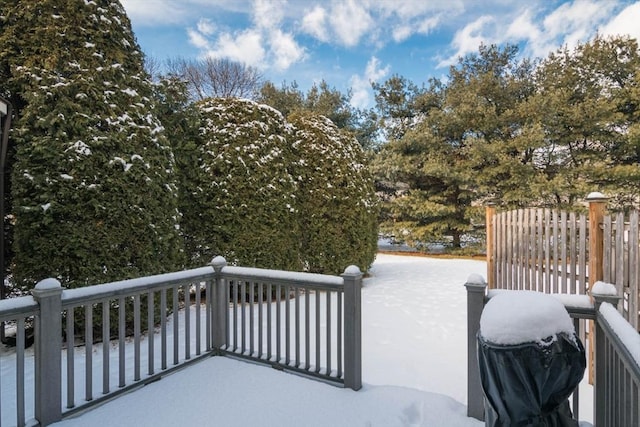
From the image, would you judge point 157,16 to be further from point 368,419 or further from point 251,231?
point 368,419

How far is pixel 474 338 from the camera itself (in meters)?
2.28

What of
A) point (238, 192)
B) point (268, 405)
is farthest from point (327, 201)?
point (268, 405)

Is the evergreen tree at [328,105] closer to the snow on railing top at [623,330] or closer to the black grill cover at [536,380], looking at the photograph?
the snow on railing top at [623,330]

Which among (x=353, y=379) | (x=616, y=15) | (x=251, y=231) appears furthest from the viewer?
(x=616, y=15)

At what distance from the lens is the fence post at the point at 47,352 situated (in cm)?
215

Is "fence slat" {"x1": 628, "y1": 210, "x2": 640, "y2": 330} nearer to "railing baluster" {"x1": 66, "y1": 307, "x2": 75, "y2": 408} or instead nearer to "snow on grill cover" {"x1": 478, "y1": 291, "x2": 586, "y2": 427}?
"snow on grill cover" {"x1": 478, "y1": 291, "x2": 586, "y2": 427}

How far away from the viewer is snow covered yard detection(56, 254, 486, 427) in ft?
7.65

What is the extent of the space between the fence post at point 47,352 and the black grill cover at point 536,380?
2472 millimetres

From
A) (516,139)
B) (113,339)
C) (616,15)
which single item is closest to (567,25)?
(616,15)

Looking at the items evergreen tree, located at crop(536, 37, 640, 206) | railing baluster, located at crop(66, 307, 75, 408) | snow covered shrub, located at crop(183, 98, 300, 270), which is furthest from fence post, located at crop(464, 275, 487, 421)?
evergreen tree, located at crop(536, 37, 640, 206)

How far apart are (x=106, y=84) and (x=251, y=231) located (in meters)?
2.48

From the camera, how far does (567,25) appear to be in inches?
425

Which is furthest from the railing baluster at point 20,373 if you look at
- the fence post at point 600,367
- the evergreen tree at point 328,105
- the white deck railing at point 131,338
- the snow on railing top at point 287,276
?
the evergreen tree at point 328,105

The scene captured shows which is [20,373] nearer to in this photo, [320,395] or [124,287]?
[124,287]
